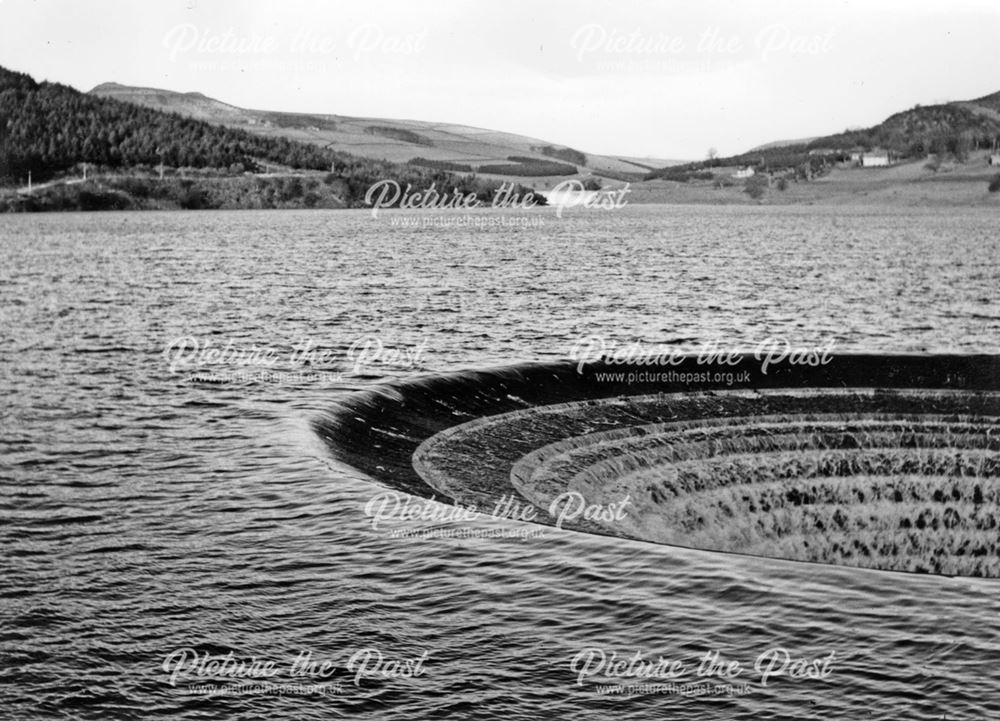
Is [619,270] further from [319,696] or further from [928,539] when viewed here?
[319,696]

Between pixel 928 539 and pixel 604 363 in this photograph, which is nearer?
pixel 928 539

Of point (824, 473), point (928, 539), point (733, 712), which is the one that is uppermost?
point (733, 712)

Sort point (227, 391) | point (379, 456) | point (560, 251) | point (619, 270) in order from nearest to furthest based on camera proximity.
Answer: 1. point (379, 456)
2. point (227, 391)
3. point (619, 270)
4. point (560, 251)

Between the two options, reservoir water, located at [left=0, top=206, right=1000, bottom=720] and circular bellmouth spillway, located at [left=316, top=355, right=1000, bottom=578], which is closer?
reservoir water, located at [left=0, top=206, right=1000, bottom=720]

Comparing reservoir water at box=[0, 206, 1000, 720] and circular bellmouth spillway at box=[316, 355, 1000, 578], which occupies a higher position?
reservoir water at box=[0, 206, 1000, 720]

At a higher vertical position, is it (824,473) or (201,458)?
(201,458)

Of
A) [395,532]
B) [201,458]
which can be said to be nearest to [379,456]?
[201,458]

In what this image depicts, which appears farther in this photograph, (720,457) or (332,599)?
(720,457)

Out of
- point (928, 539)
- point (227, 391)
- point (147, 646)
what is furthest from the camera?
point (227, 391)
